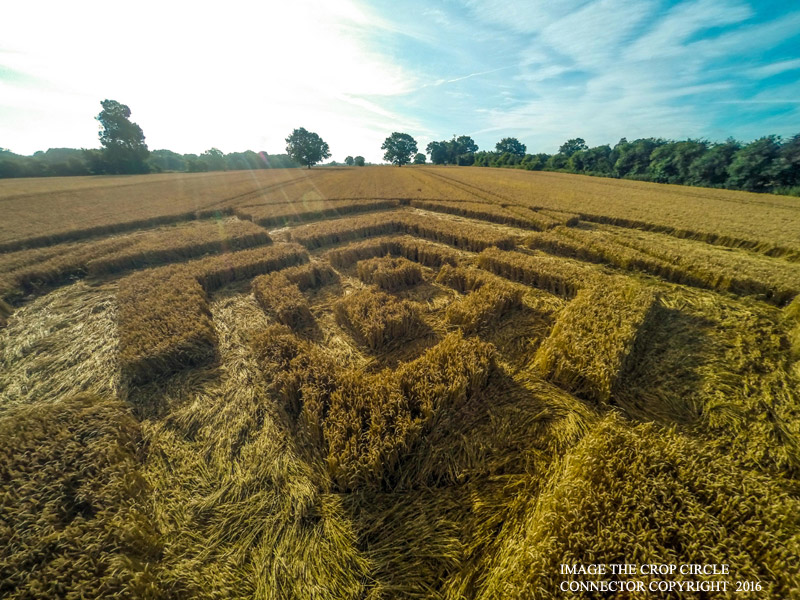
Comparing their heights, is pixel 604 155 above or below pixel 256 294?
above

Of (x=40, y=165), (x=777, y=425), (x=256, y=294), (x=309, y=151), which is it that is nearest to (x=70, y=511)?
(x=256, y=294)

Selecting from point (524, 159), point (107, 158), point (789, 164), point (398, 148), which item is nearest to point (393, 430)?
point (789, 164)

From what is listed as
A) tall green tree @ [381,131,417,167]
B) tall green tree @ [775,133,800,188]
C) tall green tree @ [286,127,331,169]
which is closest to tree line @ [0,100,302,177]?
tall green tree @ [286,127,331,169]

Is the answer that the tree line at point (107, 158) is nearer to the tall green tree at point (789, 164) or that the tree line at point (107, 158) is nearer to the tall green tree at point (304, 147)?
the tall green tree at point (304, 147)

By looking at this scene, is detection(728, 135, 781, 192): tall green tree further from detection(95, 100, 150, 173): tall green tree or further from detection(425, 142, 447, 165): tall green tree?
detection(95, 100, 150, 173): tall green tree

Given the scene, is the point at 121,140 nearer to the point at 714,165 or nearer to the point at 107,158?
the point at 107,158

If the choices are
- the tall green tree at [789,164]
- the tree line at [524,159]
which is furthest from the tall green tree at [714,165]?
the tall green tree at [789,164]

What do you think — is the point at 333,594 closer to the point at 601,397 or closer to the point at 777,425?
the point at 601,397
